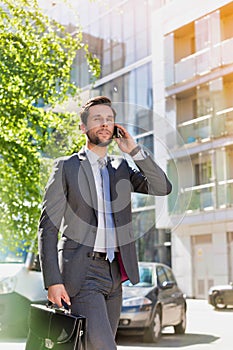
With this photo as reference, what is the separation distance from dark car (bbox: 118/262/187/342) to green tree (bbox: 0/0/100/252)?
72 centimetres

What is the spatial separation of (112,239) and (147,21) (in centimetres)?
386

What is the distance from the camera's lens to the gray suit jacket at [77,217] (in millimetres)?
1424

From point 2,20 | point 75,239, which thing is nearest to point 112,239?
point 75,239

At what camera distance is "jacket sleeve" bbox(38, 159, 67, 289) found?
1.40 meters

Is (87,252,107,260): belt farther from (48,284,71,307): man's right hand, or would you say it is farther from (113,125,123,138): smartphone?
(113,125,123,138): smartphone

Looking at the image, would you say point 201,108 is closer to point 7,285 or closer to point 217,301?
point 217,301

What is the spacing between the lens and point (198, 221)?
4.80 m

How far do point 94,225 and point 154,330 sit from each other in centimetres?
289

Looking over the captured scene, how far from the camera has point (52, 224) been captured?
4.70 ft

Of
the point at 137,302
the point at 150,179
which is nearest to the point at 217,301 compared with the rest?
the point at 137,302

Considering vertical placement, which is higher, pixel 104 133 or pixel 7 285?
pixel 104 133

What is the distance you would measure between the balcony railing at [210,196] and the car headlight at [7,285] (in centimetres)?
116

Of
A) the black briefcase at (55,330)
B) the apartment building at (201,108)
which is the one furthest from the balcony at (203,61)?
the black briefcase at (55,330)

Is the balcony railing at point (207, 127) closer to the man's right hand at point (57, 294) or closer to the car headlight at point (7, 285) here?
the car headlight at point (7, 285)
